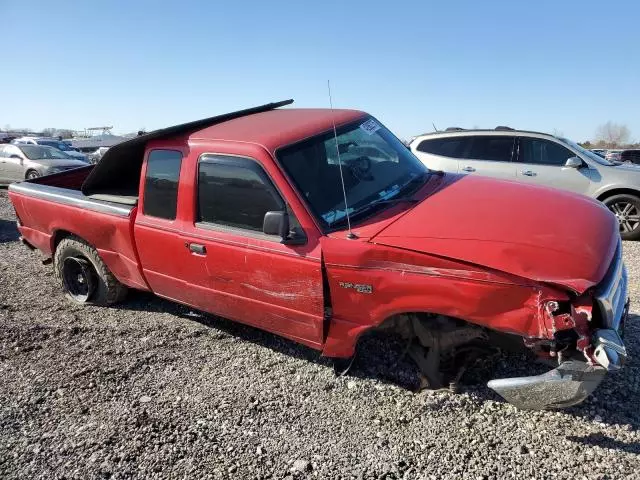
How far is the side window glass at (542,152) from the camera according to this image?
25.7 ft

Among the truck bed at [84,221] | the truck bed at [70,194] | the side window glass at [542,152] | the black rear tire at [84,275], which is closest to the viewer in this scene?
the truck bed at [84,221]

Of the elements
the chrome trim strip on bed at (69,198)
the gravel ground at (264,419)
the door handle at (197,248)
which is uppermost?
the chrome trim strip on bed at (69,198)

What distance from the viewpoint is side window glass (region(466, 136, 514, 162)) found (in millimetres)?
8156

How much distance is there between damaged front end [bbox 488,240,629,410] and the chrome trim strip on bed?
3.35m

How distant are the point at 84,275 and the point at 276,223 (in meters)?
2.99

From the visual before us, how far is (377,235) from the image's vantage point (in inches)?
113

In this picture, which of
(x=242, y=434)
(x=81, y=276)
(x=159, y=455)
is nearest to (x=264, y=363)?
(x=242, y=434)

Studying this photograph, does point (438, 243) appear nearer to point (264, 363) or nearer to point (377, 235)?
point (377, 235)

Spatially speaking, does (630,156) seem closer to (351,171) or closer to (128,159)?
(351,171)

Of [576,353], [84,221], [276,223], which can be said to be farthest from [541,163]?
[84,221]

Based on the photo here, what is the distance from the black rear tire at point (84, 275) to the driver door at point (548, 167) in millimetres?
6306

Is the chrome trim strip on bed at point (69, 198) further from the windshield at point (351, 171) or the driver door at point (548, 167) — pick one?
the driver door at point (548, 167)

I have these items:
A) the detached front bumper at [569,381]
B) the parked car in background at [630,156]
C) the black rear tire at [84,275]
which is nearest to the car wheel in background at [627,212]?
the detached front bumper at [569,381]

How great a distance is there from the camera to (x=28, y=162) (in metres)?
13.6
